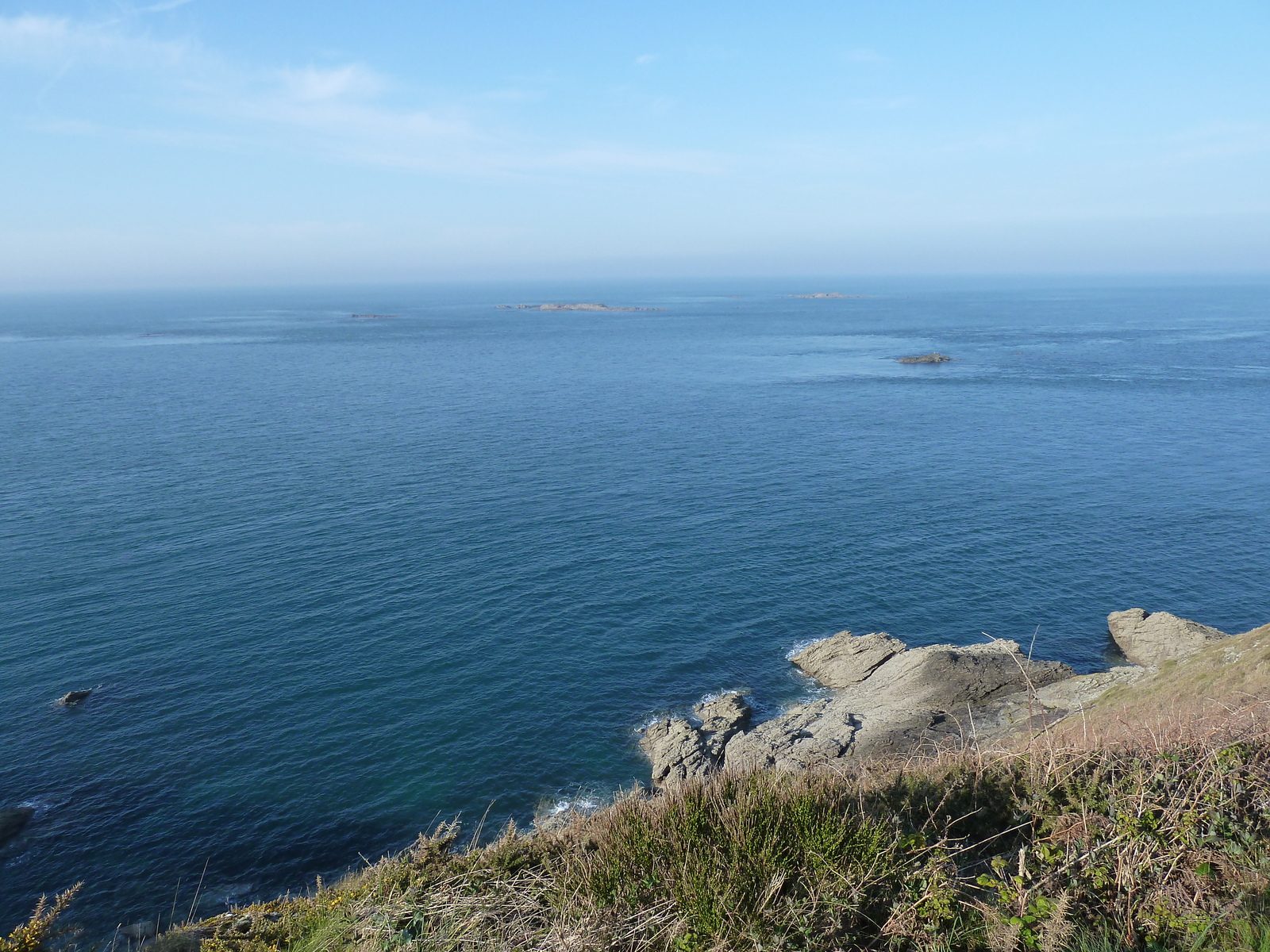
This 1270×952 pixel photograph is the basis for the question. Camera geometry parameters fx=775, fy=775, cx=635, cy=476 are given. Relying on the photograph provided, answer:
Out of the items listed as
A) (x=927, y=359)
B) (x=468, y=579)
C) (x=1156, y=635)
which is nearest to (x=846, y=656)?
(x=1156, y=635)

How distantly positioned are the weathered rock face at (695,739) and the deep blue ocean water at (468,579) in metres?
1.59

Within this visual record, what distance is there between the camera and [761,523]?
65250 millimetres

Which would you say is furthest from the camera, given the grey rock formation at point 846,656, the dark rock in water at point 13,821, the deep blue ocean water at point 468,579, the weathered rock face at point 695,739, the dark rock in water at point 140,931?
the grey rock formation at point 846,656

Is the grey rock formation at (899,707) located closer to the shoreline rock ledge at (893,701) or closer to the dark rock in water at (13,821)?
the shoreline rock ledge at (893,701)

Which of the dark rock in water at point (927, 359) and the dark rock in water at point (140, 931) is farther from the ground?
the dark rock in water at point (927, 359)

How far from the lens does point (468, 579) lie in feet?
179

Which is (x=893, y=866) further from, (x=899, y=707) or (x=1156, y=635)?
(x=1156, y=635)

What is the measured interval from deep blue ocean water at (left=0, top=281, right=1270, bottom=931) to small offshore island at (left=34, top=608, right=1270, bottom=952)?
69.4 feet

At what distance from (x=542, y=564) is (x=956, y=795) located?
45492 mm

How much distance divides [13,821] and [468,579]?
27.3 meters

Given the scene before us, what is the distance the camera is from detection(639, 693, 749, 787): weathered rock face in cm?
3603

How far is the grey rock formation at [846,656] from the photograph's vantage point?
143ft

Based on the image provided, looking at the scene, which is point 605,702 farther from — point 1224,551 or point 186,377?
point 186,377

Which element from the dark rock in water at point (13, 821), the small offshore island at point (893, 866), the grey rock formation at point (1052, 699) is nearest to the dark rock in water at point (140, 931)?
the dark rock in water at point (13, 821)
